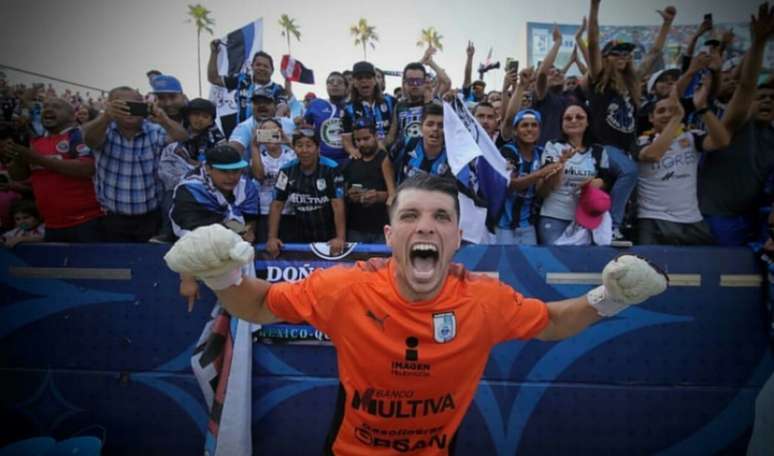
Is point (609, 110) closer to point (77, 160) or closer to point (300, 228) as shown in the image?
point (300, 228)

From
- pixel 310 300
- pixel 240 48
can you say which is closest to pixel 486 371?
pixel 310 300

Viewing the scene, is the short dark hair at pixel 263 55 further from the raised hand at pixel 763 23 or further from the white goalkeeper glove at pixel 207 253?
the raised hand at pixel 763 23

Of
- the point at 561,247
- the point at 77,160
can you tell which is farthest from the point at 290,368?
the point at 77,160

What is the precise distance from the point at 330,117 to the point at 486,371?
4191 mm

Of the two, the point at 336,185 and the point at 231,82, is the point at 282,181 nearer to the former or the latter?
the point at 336,185

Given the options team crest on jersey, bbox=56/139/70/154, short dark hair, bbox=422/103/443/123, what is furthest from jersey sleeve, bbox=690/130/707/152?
team crest on jersey, bbox=56/139/70/154

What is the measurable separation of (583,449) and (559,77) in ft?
17.7

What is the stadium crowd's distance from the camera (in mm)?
3807

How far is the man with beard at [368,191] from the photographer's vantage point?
433 cm

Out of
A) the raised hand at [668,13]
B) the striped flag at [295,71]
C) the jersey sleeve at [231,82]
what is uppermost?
the striped flag at [295,71]

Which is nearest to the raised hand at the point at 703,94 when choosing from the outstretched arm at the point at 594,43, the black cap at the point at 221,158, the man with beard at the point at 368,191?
the outstretched arm at the point at 594,43

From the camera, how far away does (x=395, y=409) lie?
2.12 meters

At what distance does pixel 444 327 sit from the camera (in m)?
2.16

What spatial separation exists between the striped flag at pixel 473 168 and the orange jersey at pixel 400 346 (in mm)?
1691
